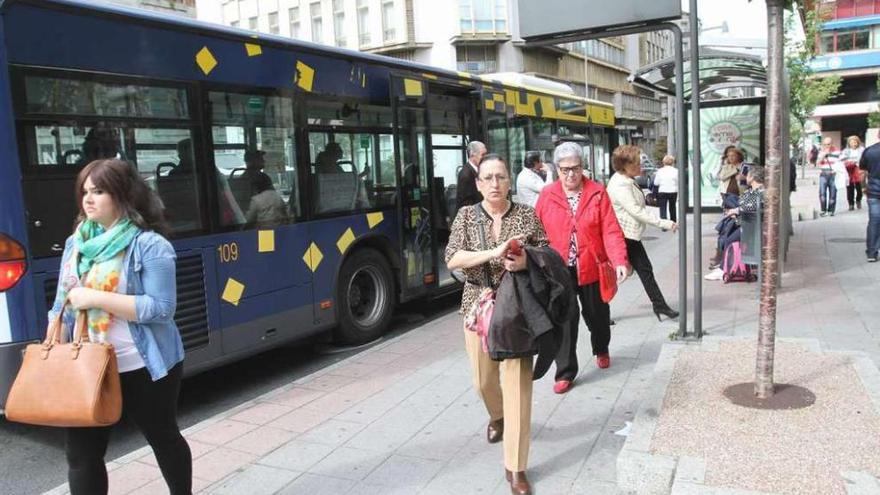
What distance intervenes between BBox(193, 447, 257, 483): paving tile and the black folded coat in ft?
5.85

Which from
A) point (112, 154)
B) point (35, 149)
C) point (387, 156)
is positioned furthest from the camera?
point (387, 156)

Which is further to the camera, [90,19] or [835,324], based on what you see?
[835,324]

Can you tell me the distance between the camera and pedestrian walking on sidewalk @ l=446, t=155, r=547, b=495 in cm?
348

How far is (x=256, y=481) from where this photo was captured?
3924 millimetres

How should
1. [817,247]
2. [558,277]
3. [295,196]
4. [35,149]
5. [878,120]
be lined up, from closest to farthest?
[558,277] < [35,149] < [295,196] < [817,247] < [878,120]

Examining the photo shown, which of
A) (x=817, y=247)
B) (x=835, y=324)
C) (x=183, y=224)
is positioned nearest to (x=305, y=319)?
(x=183, y=224)

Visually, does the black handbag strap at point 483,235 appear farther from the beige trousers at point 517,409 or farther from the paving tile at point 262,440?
the paving tile at point 262,440

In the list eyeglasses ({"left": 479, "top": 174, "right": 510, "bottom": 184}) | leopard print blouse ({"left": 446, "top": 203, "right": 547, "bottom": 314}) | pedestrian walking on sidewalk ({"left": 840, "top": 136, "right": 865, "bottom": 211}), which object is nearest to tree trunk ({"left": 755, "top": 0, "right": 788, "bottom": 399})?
leopard print blouse ({"left": 446, "top": 203, "right": 547, "bottom": 314})

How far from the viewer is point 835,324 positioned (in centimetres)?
673

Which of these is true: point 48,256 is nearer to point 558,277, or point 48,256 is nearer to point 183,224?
point 183,224

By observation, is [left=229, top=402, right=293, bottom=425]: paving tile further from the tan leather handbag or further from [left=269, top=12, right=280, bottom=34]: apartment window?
[left=269, top=12, right=280, bottom=34]: apartment window

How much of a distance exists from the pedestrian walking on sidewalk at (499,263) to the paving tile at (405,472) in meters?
0.50

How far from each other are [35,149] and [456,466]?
322cm

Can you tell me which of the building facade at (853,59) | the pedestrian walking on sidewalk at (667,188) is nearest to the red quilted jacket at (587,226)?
the pedestrian walking on sidewalk at (667,188)
